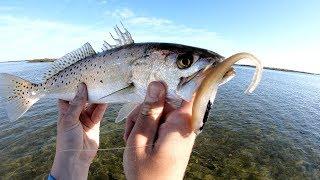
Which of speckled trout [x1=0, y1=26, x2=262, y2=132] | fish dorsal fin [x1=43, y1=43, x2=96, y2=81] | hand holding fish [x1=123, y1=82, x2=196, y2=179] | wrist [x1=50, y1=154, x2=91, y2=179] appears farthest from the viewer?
fish dorsal fin [x1=43, y1=43, x2=96, y2=81]

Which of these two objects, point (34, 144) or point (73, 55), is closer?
point (73, 55)

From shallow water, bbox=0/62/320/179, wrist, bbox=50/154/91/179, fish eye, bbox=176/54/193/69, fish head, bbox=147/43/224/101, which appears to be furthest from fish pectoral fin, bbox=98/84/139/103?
shallow water, bbox=0/62/320/179

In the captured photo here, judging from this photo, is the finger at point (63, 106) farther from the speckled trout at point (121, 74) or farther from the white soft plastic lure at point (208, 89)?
the white soft plastic lure at point (208, 89)

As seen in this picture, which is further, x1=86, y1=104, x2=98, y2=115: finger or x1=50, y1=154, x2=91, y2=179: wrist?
x1=86, y1=104, x2=98, y2=115: finger

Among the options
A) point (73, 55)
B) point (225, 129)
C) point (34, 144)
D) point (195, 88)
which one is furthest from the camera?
point (225, 129)

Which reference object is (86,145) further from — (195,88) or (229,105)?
→ (229,105)

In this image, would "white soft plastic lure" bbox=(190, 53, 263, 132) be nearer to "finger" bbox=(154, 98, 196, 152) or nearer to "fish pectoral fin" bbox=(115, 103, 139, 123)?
"finger" bbox=(154, 98, 196, 152)

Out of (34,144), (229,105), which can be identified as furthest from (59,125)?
(229,105)
